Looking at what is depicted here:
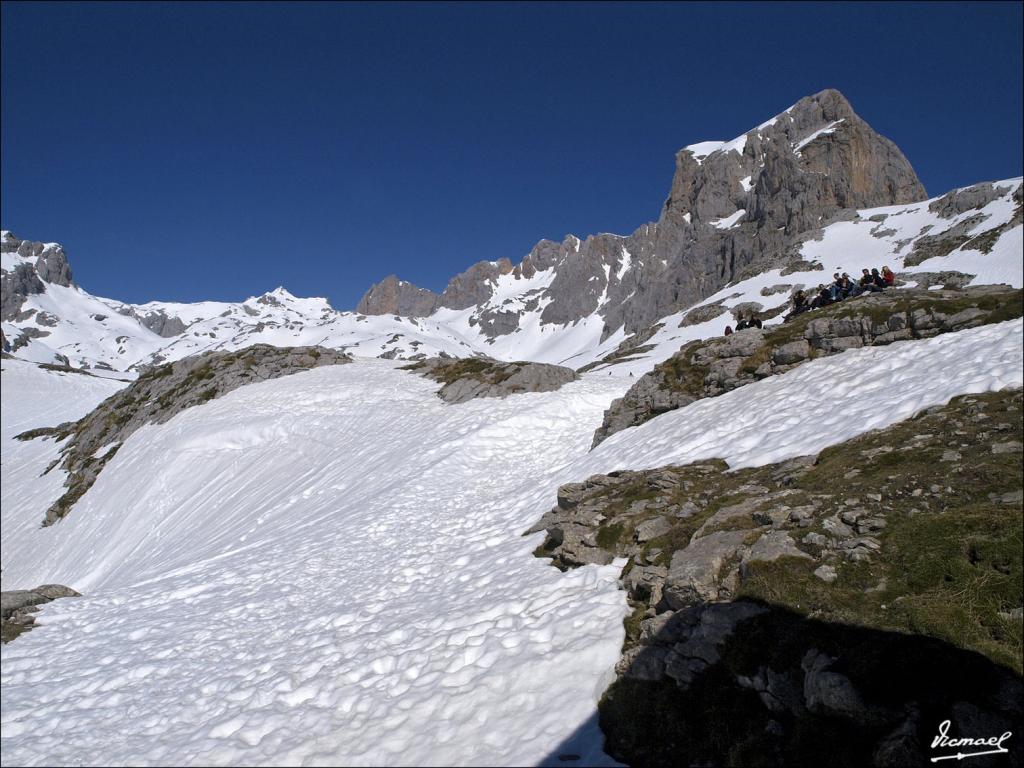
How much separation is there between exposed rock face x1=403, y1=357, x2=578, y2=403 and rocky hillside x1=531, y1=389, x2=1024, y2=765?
78.3 feet

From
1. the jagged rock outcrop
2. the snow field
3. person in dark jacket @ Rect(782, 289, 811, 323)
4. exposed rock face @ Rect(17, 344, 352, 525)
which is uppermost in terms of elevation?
exposed rock face @ Rect(17, 344, 352, 525)

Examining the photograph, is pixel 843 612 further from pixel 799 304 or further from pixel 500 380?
pixel 500 380

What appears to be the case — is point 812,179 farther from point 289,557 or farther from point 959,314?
point 289,557

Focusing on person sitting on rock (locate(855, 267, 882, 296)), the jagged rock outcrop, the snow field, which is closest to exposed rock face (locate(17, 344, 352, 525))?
the snow field

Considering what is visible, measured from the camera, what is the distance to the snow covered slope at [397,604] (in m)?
8.20

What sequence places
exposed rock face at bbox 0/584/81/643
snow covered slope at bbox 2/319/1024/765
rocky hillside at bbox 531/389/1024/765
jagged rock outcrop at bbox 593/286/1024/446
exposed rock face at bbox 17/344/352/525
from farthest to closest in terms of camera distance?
exposed rock face at bbox 17/344/352/525, jagged rock outcrop at bbox 593/286/1024/446, exposed rock face at bbox 0/584/81/643, snow covered slope at bbox 2/319/1024/765, rocky hillside at bbox 531/389/1024/765

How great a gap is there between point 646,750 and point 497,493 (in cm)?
1532

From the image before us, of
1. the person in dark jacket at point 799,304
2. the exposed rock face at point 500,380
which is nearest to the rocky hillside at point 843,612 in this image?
the person in dark jacket at point 799,304

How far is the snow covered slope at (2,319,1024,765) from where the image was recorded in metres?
8.20

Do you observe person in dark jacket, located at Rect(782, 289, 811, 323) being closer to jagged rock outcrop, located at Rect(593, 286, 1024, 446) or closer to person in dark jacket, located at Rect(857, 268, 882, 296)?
person in dark jacket, located at Rect(857, 268, 882, 296)

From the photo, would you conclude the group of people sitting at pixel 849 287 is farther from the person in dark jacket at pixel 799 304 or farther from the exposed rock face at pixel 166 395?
the exposed rock face at pixel 166 395

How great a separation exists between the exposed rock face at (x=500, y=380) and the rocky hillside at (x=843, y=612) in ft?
78.3

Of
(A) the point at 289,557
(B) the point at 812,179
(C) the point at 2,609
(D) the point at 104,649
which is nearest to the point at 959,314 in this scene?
(A) the point at 289,557

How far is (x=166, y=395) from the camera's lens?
5097 cm
